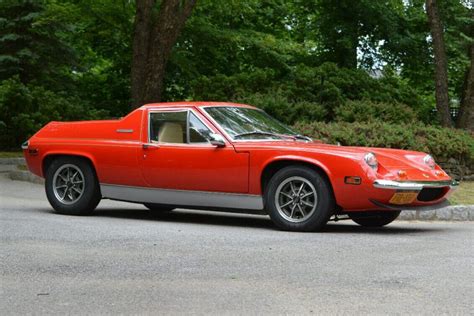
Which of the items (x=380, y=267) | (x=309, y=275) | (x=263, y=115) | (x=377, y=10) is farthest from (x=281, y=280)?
(x=377, y=10)

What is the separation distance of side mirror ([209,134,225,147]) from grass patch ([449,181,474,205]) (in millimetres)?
4237

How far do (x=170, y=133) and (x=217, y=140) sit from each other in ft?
2.69

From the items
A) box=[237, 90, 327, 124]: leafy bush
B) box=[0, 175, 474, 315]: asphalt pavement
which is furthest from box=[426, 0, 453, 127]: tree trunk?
box=[0, 175, 474, 315]: asphalt pavement

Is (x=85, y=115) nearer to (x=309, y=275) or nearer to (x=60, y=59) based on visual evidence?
(x=60, y=59)

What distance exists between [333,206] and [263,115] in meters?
2.24

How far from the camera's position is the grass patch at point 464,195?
1247cm

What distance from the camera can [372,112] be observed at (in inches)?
718

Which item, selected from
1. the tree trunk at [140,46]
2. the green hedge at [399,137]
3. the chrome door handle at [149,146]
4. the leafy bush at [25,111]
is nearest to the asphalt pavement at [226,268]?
the chrome door handle at [149,146]

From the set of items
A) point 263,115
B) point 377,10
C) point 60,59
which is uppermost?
point 377,10

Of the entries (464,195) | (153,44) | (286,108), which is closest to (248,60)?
(153,44)

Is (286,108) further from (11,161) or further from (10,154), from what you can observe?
(10,154)

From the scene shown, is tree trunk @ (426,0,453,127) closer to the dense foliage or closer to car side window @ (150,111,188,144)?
the dense foliage

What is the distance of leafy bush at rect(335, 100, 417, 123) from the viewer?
1817cm

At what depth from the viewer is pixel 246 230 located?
9609mm
